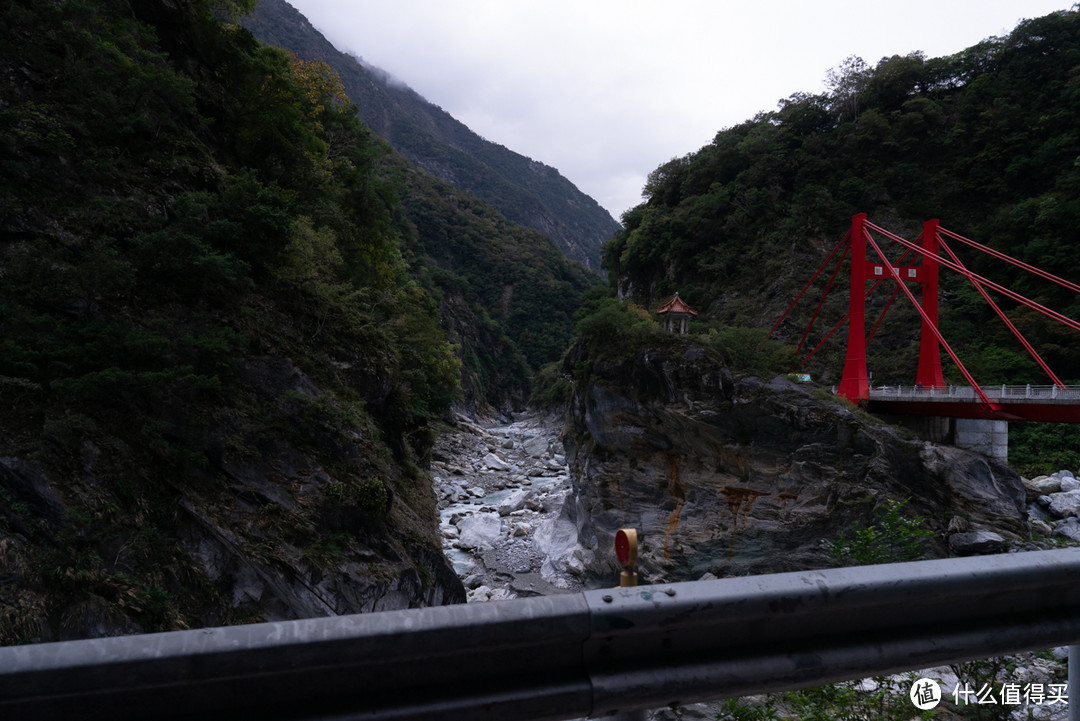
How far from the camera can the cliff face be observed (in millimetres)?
12070

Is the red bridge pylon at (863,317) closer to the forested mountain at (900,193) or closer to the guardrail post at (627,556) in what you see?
the forested mountain at (900,193)

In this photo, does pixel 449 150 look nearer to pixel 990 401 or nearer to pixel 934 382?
pixel 934 382

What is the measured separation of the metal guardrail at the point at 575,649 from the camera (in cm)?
93

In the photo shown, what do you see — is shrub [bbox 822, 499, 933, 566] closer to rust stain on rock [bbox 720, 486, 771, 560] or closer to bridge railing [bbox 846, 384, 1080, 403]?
rust stain on rock [bbox 720, 486, 771, 560]

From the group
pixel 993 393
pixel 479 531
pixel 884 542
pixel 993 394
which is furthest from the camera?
pixel 479 531

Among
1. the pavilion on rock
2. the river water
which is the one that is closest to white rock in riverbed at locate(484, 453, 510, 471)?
the river water

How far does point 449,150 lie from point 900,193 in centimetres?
8832

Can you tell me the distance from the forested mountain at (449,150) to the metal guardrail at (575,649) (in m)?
72.9

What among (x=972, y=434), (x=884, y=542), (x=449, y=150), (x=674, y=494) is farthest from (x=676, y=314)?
(x=449, y=150)

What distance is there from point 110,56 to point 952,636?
11.0 metres

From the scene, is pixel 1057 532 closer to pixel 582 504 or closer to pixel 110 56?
pixel 582 504

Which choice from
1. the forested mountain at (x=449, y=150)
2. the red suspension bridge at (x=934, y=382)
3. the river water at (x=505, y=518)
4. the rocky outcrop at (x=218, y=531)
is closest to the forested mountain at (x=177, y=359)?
the rocky outcrop at (x=218, y=531)

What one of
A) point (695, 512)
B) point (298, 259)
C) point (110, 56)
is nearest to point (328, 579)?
point (298, 259)

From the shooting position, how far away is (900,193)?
2466cm
